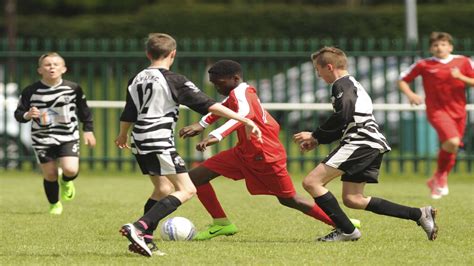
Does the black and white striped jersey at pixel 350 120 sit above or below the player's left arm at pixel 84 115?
Result: above

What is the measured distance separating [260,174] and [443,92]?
180 inches

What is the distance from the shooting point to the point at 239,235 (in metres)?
10.0

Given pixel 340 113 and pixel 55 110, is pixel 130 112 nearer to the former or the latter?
pixel 340 113

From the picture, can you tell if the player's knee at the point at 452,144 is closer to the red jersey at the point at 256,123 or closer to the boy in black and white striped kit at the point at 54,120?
the boy in black and white striped kit at the point at 54,120

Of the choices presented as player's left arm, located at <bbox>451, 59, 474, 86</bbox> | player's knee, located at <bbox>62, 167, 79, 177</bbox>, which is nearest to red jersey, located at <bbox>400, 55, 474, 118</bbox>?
player's left arm, located at <bbox>451, 59, 474, 86</bbox>

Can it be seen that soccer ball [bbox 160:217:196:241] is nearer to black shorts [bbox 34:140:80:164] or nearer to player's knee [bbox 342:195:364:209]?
player's knee [bbox 342:195:364:209]

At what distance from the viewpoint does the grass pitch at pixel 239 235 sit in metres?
8.35

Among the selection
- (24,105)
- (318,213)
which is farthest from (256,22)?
(318,213)

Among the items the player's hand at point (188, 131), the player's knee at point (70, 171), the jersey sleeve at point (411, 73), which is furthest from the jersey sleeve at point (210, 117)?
the jersey sleeve at point (411, 73)

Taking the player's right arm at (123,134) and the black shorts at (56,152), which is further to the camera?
the black shorts at (56,152)

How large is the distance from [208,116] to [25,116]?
2.87 meters

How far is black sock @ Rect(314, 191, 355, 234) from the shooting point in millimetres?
9336

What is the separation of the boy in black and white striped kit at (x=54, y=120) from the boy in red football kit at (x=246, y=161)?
8.06ft

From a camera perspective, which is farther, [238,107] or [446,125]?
[446,125]
